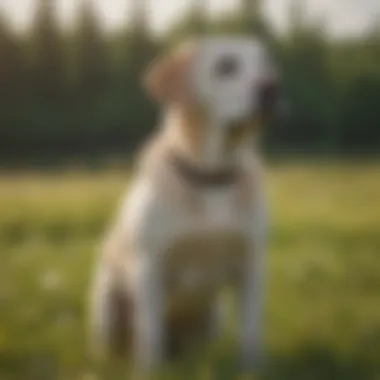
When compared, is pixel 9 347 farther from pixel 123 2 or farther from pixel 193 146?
pixel 123 2

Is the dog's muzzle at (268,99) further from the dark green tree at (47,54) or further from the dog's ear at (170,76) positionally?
the dark green tree at (47,54)

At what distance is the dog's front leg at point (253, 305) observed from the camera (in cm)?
128

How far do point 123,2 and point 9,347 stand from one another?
17.3 inches

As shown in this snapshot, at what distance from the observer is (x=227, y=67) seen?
1.24 metres

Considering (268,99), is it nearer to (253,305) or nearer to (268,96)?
(268,96)

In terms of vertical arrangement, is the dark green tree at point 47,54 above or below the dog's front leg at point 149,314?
above

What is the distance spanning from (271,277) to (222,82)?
9.6 inches

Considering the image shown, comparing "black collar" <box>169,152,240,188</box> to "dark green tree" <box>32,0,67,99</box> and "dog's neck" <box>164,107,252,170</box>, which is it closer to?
"dog's neck" <box>164,107,252,170</box>

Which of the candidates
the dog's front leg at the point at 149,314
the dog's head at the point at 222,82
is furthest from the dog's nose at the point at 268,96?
the dog's front leg at the point at 149,314

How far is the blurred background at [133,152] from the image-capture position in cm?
128

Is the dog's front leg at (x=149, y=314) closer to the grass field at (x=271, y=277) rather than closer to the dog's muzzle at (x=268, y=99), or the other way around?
the grass field at (x=271, y=277)

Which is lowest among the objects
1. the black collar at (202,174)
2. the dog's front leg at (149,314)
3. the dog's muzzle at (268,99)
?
the dog's front leg at (149,314)

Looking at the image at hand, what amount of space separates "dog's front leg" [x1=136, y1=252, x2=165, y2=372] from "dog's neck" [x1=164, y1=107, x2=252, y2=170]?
13 centimetres

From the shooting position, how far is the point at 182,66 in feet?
4.09
